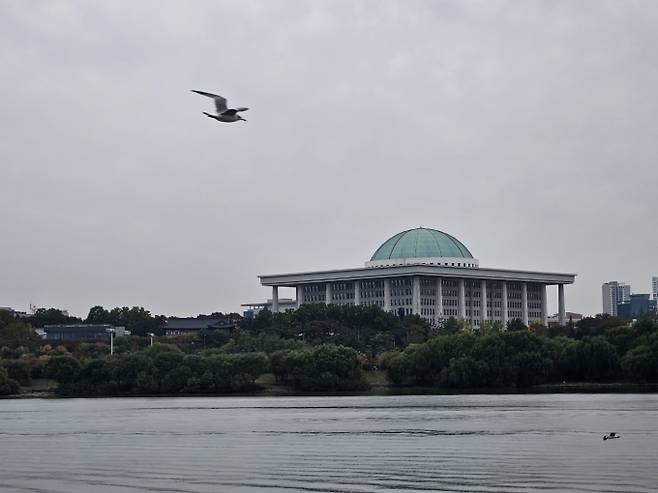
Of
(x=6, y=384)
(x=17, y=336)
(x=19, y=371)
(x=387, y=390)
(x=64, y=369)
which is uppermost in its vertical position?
(x=17, y=336)

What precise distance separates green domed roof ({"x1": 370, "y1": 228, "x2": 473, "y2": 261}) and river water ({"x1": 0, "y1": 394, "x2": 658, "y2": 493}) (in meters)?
115

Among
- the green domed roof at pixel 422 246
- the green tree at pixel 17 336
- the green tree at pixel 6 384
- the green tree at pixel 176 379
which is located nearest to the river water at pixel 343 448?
the green tree at pixel 176 379

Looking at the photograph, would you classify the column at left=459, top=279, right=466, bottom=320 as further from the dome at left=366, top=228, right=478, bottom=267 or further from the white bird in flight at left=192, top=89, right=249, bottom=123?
the white bird in flight at left=192, top=89, right=249, bottom=123

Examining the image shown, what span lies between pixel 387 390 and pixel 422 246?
303 ft

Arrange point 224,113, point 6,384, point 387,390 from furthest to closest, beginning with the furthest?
point 6,384, point 387,390, point 224,113

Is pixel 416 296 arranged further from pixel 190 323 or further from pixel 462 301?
pixel 190 323

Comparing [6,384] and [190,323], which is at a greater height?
[190,323]

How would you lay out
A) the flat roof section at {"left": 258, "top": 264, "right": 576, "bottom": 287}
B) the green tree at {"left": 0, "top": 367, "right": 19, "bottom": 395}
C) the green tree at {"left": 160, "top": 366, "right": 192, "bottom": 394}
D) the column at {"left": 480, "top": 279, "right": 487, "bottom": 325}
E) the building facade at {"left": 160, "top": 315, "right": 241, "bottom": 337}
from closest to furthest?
the green tree at {"left": 160, "top": 366, "right": 192, "bottom": 394} < the green tree at {"left": 0, "top": 367, "right": 19, "bottom": 395} < the building facade at {"left": 160, "top": 315, "right": 241, "bottom": 337} < the flat roof section at {"left": 258, "top": 264, "right": 576, "bottom": 287} < the column at {"left": 480, "top": 279, "right": 487, "bottom": 325}

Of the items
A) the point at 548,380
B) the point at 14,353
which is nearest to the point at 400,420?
the point at 548,380

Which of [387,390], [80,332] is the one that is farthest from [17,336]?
[387,390]

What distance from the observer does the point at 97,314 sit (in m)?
188

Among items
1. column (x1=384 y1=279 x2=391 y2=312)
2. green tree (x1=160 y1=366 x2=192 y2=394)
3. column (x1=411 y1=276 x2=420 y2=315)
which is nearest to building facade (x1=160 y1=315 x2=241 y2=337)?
column (x1=384 y1=279 x2=391 y2=312)

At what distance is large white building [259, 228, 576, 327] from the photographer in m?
187

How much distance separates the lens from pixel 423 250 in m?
192
